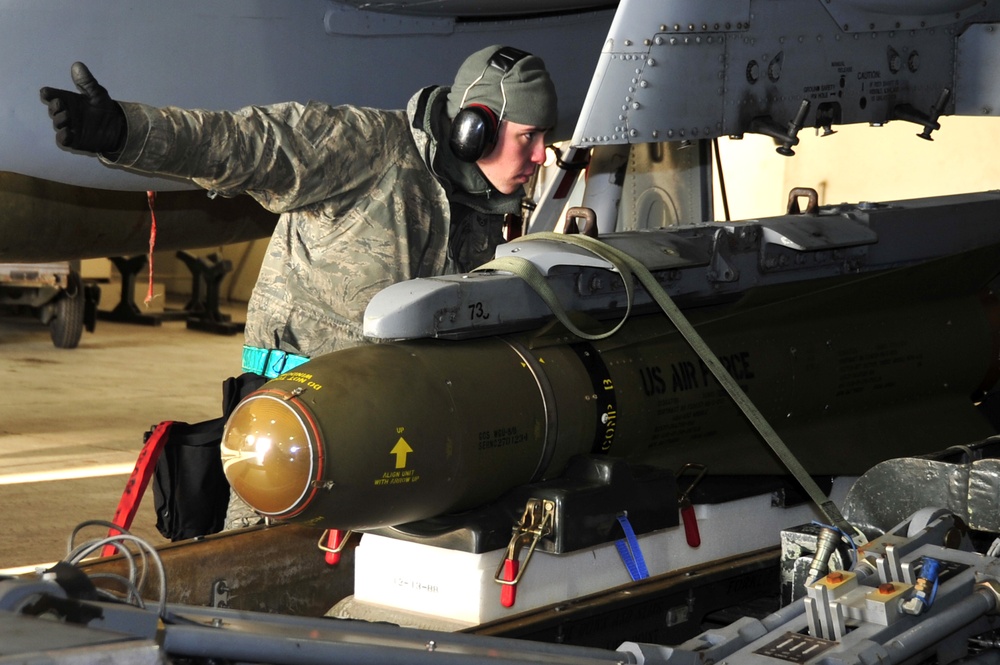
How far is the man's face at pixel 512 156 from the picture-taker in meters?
3.04

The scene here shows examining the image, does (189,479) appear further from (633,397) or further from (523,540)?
(633,397)

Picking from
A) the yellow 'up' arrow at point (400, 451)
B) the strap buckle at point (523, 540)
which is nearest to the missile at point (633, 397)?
the yellow 'up' arrow at point (400, 451)

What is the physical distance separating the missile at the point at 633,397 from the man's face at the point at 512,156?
0.92 ft

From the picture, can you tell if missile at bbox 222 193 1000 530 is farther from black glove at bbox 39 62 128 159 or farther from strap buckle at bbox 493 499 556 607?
black glove at bbox 39 62 128 159

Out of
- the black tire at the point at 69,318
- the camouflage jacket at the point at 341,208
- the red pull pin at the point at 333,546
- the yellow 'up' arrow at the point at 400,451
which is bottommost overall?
the black tire at the point at 69,318

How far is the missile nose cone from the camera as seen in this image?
93.8 inches

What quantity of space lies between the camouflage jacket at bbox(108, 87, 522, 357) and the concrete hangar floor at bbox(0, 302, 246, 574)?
1543mm

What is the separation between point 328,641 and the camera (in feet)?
5.76

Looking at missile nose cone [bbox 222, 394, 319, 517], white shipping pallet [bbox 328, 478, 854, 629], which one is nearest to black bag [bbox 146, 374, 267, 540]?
white shipping pallet [bbox 328, 478, 854, 629]

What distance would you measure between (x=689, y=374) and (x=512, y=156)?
2.25 feet

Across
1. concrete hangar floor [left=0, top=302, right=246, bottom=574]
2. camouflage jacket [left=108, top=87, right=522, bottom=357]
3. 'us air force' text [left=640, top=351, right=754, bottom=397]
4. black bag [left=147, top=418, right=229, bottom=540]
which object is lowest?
concrete hangar floor [left=0, top=302, right=246, bottom=574]

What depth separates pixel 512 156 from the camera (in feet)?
9.99

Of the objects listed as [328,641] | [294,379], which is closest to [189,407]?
[294,379]

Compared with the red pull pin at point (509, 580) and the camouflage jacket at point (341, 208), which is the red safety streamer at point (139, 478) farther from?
the red pull pin at point (509, 580)
